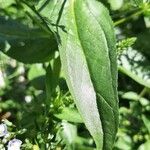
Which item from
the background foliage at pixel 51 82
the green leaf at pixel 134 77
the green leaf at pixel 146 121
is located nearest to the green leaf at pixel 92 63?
the background foliage at pixel 51 82

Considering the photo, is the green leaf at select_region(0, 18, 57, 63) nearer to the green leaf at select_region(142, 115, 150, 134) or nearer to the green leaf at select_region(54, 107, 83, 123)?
the green leaf at select_region(54, 107, 83, 123)

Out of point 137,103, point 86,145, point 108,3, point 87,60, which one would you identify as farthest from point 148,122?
point 87,60

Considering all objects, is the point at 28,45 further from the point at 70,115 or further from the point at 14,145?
the point at 14,145

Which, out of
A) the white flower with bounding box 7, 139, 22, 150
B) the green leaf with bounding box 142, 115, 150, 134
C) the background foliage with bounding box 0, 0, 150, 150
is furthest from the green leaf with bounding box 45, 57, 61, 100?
the green leaf with bounding box 142, 115, 150, 134

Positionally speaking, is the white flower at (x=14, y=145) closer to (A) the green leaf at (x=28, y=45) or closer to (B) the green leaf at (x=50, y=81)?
(B) the green leaf at (x=50, y=81)

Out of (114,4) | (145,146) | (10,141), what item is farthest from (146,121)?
(10,141)

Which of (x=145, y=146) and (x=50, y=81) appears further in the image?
(x=145, y=146)
